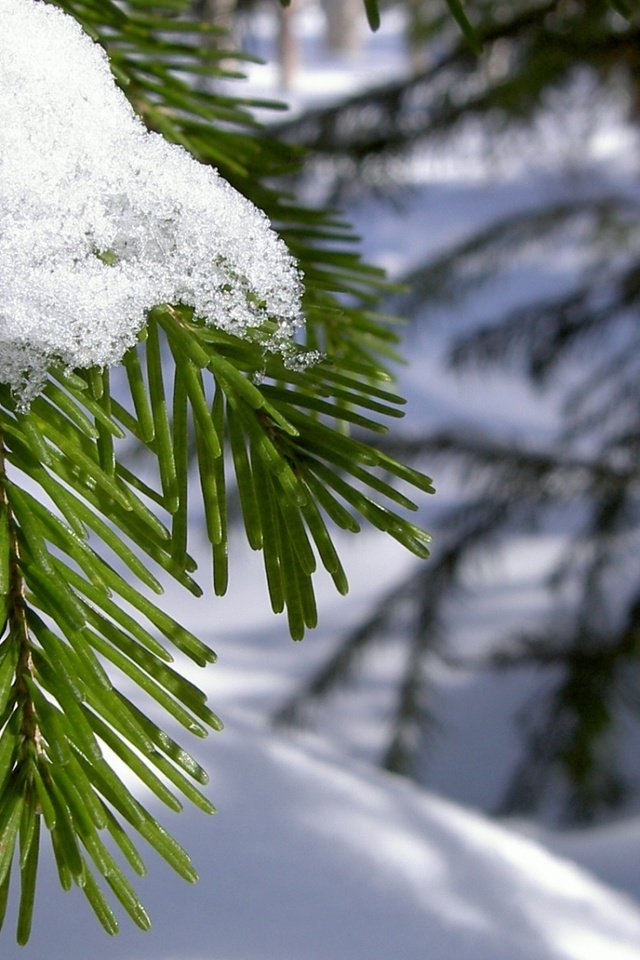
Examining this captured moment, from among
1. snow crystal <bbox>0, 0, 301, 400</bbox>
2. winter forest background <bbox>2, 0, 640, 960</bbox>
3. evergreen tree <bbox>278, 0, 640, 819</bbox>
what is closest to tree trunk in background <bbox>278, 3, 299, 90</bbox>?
winter forest background <bbox>2, 0, 640, 960</bbox>

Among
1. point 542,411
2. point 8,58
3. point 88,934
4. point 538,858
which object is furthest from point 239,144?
point 542,411

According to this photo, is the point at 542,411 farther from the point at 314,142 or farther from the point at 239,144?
the point at 239,144

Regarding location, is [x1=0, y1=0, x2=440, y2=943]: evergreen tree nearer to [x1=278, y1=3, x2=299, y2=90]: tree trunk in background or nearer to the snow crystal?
the snow crystal

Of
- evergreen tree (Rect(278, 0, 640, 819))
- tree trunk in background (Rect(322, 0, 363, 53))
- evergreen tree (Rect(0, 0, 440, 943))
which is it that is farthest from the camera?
tree trunk in background (Rect(322, 0, 363, 53))

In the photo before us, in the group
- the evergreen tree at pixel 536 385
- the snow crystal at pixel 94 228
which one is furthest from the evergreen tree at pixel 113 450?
the evergreen tree at pixel 536 385

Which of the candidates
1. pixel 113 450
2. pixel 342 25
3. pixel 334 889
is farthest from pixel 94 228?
pixel 342 25
